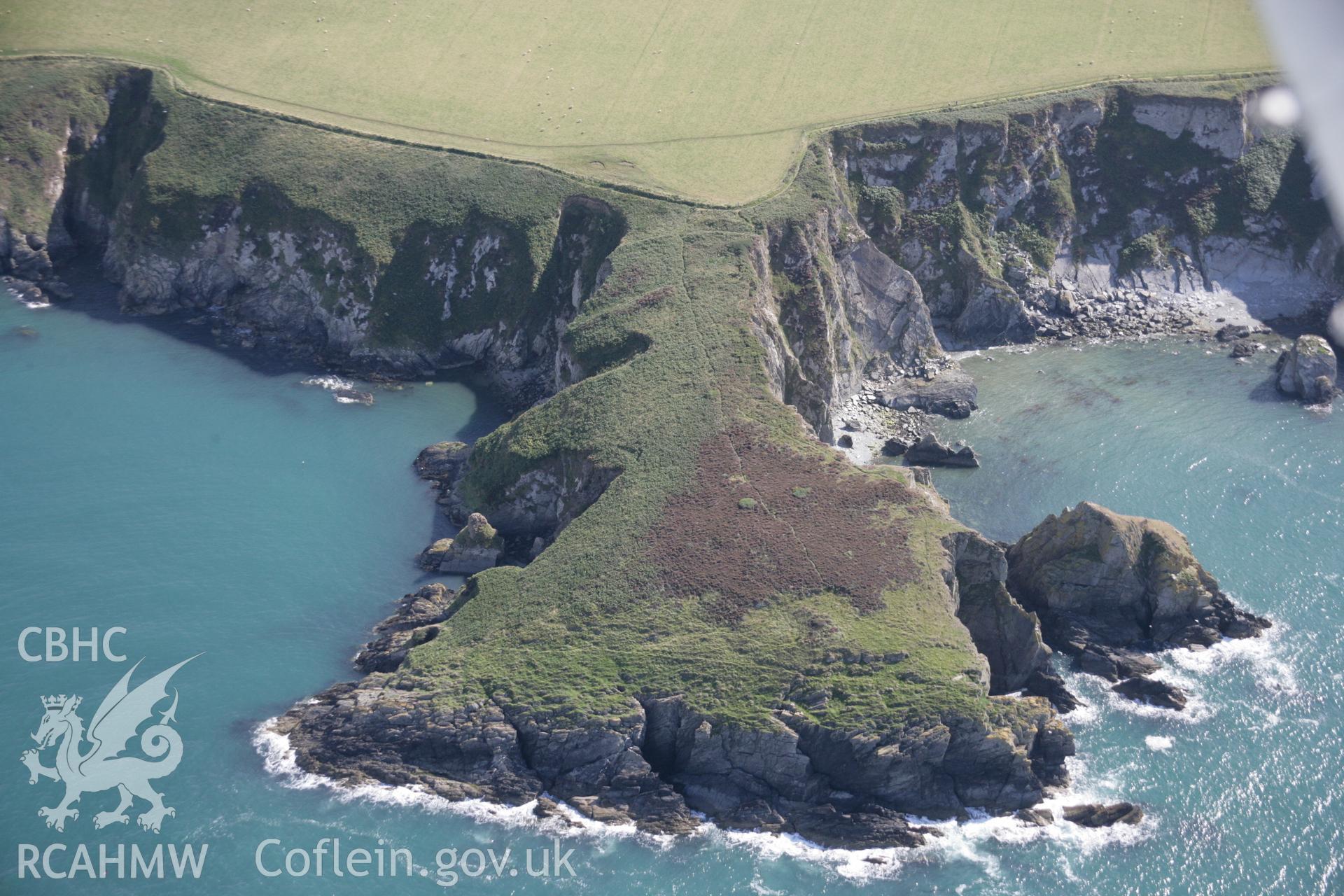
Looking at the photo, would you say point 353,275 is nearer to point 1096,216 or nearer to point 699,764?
point 699,764

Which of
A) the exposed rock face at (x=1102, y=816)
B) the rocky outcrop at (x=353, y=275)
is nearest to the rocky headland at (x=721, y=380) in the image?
the exposed rock face at (x=1102, y=816)

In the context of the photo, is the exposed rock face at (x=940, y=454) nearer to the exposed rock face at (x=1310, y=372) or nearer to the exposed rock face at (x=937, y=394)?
the exposed rock face at (x=937, y=394)

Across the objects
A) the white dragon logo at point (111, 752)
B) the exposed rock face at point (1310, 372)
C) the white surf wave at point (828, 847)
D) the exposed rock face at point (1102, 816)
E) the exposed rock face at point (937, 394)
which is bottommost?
the white dragon logo at point (111, 752)

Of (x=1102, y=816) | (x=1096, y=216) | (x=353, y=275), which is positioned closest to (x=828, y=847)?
(x=1102, y=816)

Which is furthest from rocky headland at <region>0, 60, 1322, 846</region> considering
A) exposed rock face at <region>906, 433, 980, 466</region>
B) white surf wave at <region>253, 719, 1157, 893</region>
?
exposed rock face at <region>906, 433, 980, 466</region>

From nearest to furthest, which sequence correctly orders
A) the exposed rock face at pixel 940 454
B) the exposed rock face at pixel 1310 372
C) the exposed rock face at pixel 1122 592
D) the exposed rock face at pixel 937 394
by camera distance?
the exposed rock face at pixel 1122 592 → the exposed rock face at pixel 940 454 → the exposed rock face at pixel 937 394 → the exposed rock face at pixel 1310 372

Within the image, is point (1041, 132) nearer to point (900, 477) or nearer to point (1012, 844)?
point (900, 477)
